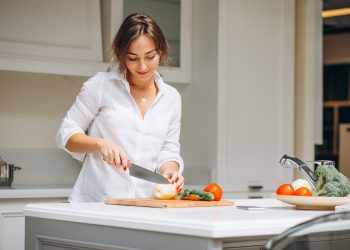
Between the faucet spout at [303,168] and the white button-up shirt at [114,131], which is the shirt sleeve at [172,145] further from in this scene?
the faucet spout at [303,168]

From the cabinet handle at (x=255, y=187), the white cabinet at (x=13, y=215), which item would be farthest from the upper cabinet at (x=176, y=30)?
the white cabinet at (x=13, y=215)

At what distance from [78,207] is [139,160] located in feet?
1.91

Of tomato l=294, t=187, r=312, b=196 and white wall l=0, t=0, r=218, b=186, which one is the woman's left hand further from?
white wall l=0, t=0, r=218, b=186

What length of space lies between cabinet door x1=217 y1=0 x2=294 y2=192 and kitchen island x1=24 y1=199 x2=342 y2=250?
1.95 metres

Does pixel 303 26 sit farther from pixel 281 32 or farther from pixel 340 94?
pixel 340 94

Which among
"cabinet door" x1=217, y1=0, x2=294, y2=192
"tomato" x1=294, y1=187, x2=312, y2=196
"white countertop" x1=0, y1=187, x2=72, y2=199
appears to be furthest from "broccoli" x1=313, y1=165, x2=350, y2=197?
"cabinet door" x1=217, y1=0, x2=294, y2=192

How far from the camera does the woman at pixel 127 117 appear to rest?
8.03 ft

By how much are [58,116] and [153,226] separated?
2.50 metres

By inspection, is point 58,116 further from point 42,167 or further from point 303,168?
point 303,168

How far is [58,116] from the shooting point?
4031 millimetres

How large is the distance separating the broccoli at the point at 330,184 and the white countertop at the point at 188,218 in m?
0.09

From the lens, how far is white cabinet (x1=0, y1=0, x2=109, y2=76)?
140 inches

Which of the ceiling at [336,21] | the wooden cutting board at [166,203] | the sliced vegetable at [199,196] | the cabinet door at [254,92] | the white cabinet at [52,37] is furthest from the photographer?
the ceiling at [336,21]

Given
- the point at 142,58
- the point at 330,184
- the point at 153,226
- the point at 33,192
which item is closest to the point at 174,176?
the point at 142,58
